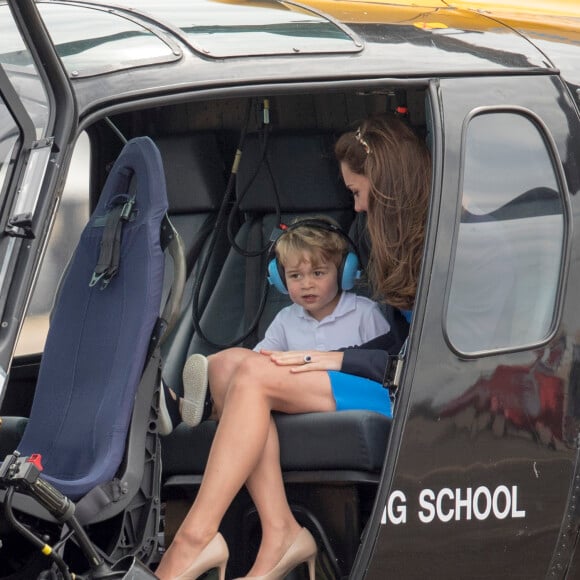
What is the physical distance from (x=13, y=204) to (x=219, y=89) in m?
0.60

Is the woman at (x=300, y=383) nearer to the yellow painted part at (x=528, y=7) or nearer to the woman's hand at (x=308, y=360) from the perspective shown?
the woman's hand at (x=308, y=360)

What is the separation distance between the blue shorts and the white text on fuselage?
326 mm

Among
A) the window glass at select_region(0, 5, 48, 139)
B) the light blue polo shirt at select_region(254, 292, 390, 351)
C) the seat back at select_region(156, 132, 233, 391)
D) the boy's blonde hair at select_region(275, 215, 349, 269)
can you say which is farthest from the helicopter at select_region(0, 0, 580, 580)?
the seat back at select_region(156, 132, 233, 391)

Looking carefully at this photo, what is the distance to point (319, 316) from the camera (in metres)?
4.05

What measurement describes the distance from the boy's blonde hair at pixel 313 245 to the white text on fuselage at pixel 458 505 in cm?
94

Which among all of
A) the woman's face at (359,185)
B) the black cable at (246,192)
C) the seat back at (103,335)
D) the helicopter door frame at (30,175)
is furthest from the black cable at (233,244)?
the helicopter door frame at (30,175)

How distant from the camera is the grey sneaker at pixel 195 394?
3.68m

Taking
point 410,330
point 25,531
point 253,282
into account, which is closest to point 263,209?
point 253,282

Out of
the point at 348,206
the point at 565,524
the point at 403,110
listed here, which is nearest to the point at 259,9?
the point at 403,110

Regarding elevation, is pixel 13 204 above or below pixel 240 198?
below

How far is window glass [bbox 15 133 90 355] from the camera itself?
4.70m

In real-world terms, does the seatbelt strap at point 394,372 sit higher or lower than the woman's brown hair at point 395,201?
lower

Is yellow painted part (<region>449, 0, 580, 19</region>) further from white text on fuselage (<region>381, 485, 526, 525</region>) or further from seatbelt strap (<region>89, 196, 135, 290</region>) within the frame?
white text on fuselage (<region>381, 485, 526, 525</region>)

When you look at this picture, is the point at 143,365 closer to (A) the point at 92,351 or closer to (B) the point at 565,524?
(A) the point at 92,351
